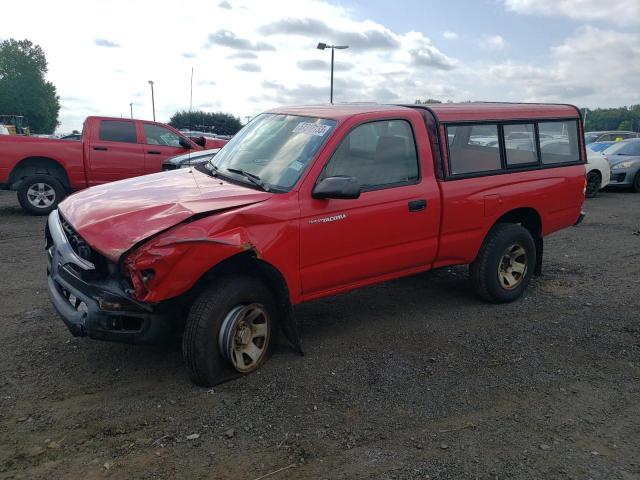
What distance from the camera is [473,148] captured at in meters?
5.34

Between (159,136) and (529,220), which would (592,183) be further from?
(159,136)

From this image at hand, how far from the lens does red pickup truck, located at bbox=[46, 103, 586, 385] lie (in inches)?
144

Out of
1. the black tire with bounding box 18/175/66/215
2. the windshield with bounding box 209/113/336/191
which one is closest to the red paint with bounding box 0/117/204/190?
the black tire with bounding box 18/175/66/215

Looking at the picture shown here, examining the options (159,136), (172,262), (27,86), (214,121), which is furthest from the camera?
(27,86)

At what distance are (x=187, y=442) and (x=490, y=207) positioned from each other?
137 inches

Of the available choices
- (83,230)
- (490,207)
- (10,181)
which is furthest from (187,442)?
(10,181)

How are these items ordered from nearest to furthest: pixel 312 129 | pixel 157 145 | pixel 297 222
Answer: pixel 297 222 → pixel 312 129 → pixel 157 145

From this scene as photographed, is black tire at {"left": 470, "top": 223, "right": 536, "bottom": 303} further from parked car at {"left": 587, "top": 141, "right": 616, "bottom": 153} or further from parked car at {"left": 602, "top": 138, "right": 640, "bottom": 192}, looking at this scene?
parked car at {"left": 587, "top": 141, "right": 616, "bottom": 153}

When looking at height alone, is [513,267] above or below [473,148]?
below

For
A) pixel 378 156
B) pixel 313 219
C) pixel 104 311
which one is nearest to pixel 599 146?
pixel 378 156

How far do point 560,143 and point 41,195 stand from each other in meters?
8.76

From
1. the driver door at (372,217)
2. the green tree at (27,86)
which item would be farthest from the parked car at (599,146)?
the green tree at (27,86)

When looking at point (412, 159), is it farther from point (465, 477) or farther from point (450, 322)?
point (465, 477)

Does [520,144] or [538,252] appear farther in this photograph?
[538,252]
